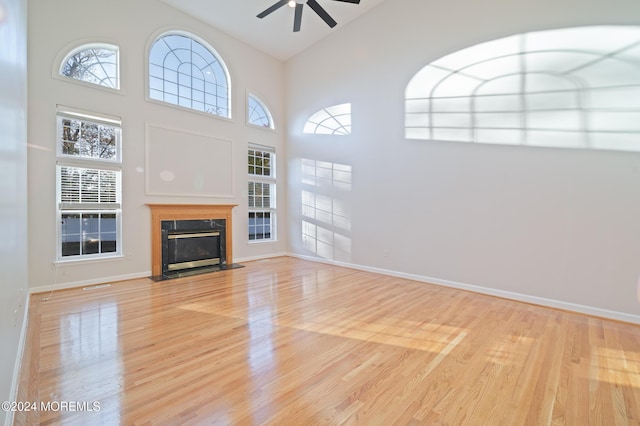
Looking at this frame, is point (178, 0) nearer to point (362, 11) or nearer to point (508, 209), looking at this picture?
point (362, 11)

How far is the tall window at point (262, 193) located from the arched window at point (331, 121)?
1.19m

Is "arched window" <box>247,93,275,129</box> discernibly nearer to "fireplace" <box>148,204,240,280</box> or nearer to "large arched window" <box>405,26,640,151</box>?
"fireplace" <box>148,204,240,280</box>

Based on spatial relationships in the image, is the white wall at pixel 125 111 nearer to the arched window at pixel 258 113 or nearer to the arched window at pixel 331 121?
the arched window at pixel 258 113

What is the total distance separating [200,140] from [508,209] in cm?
535

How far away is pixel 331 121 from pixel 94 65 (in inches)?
161

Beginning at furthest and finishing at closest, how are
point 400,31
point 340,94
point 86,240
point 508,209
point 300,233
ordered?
point 300,233, point 340,94, point 400,31, point 86,240, point 508,209

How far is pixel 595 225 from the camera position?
3344 millimetres

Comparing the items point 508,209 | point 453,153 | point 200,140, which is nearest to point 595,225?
point 508,209

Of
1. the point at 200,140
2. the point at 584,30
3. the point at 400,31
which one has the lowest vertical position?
the point at 200,140

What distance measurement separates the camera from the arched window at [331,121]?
5.77 meters

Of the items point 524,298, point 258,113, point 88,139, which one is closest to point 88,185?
point 88,139

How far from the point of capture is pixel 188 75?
546 cm

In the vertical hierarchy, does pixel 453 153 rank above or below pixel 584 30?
below

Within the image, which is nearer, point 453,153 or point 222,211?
point 453,153
